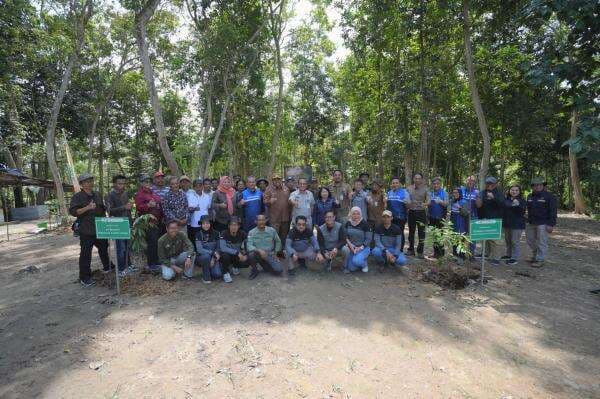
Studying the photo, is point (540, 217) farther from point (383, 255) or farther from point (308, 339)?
point (308, 339)

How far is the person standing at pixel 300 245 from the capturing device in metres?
6.80

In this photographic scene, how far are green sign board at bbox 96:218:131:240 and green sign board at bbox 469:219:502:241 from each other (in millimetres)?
5750

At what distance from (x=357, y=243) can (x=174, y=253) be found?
137 inches

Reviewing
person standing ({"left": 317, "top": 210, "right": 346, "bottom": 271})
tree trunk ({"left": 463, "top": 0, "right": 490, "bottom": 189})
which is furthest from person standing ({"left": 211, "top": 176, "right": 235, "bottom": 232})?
tree trunk ({"left": 463, "top": 0, "right": 490, "bottom": 189})

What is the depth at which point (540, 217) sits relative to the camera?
7449 mm

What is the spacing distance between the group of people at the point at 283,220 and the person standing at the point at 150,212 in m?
0.02

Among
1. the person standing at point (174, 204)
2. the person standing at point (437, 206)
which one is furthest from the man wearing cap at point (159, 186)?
the person standing at point (437, 206)

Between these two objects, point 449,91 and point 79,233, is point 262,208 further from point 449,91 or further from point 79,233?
point 449,91

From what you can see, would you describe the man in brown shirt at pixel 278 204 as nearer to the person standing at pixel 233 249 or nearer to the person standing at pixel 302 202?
the person standing at pixel 302 202

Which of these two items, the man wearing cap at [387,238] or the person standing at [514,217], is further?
the person standing at [514,217]

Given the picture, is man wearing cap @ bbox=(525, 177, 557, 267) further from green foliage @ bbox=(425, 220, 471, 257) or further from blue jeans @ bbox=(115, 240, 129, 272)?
blue jeans @ bbox=(115, 240, 129, 272)

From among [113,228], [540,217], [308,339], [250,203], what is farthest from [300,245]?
[540,217]

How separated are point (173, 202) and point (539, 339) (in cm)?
621

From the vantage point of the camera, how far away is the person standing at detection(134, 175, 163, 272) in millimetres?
6780
